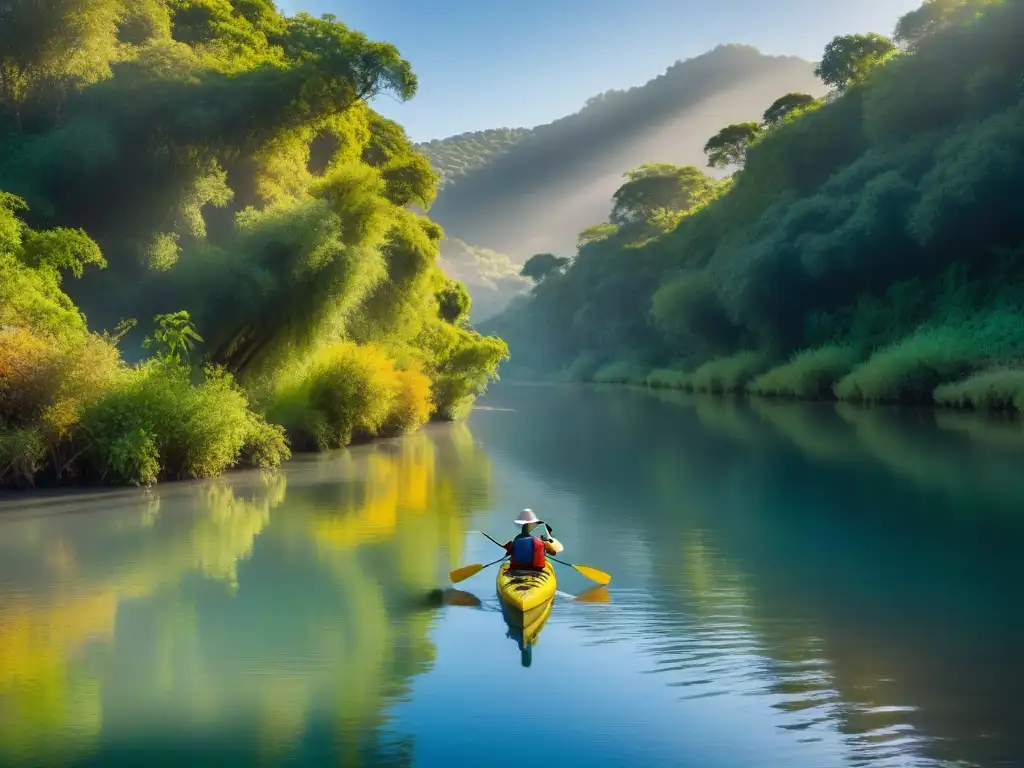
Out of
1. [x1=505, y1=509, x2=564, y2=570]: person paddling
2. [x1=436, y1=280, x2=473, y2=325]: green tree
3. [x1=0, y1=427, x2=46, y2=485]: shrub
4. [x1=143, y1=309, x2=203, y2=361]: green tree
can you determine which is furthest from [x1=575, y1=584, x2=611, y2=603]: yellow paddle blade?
[x1=436, y1=280, x2=473, y2=325]: green tree

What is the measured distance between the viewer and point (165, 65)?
2278 centimetres

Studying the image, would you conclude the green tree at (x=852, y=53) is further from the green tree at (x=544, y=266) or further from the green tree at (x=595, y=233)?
the green tree at (x=544, y=266)

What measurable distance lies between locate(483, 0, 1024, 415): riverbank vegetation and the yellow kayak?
27294mm

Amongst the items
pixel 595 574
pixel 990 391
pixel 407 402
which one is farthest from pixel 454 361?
pixel 595 574

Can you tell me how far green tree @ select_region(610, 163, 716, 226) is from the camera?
311 feet

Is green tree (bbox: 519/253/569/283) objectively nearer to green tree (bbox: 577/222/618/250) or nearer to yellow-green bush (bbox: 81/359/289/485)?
green tree (bbox: 577/222/618/250)

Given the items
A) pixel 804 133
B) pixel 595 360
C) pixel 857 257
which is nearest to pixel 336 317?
pixel 857 257

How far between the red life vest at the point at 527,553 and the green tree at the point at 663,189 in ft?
285

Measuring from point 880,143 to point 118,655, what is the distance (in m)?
49.4

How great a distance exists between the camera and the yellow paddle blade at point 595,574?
10.6 m

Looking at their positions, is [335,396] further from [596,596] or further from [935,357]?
[935,357]

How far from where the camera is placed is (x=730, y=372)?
188 feet

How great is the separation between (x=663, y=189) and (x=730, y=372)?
1643 inches

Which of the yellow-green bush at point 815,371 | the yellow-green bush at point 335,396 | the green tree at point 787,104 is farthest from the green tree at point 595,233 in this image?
the yellow-green bush at point 335,396
